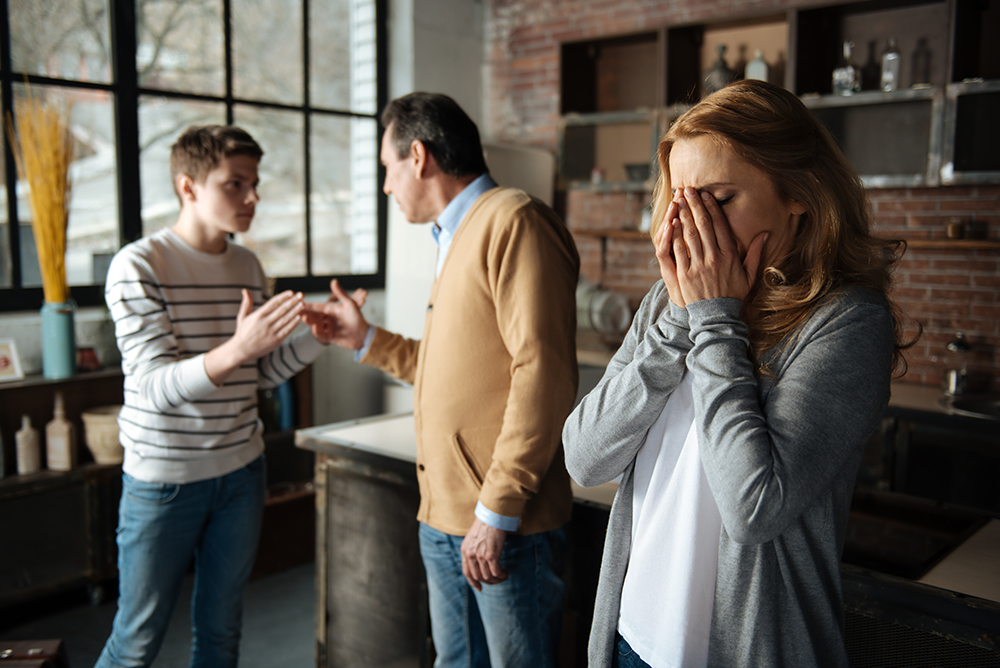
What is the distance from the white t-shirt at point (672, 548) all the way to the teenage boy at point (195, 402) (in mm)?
1121

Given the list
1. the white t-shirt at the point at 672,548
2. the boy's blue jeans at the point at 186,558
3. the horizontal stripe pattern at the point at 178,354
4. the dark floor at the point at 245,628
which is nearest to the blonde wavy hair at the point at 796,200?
the white t-shirt at the point at 672,548

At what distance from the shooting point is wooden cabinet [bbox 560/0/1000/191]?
3527 mm

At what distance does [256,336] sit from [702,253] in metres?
1.21

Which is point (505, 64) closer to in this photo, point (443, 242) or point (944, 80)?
point (944, 80)

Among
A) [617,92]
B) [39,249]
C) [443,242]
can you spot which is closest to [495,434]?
[443,242]

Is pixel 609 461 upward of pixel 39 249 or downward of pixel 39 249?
downward

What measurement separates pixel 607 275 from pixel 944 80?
2.15m

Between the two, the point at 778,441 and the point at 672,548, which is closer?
the point at 778,441

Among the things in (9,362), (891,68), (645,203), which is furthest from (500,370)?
(645,203)

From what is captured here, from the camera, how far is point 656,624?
3.59 feet

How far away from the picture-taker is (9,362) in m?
3.21

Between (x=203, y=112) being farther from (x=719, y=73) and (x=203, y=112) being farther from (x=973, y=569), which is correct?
(x=973, y=569)

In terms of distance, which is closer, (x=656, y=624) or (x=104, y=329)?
(x=656, y=624)

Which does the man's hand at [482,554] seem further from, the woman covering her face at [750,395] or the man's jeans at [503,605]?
the woman covering her face at [750,395]
